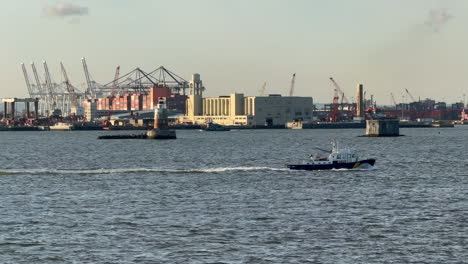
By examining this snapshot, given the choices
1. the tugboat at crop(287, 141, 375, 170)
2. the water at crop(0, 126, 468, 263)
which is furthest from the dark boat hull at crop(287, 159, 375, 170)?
the water at crop(0, 126, 468, 263)

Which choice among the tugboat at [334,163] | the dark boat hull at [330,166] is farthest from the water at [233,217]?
the tugboat at [334,163]

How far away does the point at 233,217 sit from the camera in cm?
7394

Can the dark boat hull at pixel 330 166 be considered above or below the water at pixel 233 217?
above

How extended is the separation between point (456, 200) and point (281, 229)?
26.5 metres

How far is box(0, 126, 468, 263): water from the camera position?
57.8m

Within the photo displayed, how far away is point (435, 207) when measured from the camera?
8062 cm

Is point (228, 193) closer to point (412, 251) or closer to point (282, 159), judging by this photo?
point (412, 251)

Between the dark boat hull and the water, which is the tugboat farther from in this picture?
the water

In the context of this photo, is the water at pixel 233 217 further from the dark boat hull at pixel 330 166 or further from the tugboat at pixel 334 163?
the tugboat at pixel 334 163

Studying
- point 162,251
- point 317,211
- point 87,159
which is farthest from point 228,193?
point 87,159

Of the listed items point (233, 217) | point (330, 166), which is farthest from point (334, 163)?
point (233, 217)

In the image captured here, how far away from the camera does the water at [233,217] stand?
57.8 metres

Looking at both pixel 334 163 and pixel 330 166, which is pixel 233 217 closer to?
pixel 330 166

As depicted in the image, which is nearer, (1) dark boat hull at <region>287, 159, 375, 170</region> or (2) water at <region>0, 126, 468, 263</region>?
(2) water at <region>0, 126, 468, 263</region>
